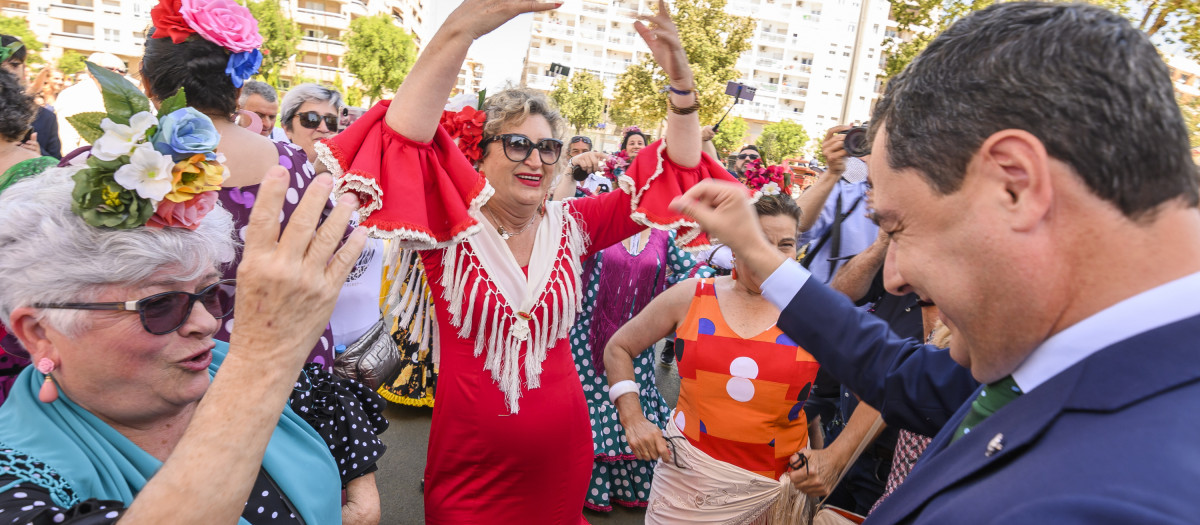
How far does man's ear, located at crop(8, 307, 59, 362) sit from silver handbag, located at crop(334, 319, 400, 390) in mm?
1528

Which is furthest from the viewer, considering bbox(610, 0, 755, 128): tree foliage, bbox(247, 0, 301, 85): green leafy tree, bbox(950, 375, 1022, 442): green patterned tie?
bbox(247, 0, 301, 85): green leafy tree

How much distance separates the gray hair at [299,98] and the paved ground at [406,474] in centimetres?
248

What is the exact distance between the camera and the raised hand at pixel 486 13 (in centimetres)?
188

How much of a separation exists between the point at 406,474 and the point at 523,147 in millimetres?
2562

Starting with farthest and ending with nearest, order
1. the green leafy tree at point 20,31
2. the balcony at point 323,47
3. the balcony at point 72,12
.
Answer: the balcony at point 323,47, the balcony at point 72,12, the green leafy tree at point 20,31

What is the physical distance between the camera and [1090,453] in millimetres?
823

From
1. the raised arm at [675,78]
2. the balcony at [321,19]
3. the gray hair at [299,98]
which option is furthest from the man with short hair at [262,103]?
the balcony at [321,19]

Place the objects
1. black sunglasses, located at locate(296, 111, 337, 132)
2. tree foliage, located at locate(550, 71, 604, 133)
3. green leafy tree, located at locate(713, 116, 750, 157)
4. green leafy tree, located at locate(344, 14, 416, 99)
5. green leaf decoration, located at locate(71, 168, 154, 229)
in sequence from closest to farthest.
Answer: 1. green leaf decoration, located at locate(71, 168, 154, 229)
2. black sunglasses, located at locate(296, 111, 337, 132)
3. green leafy tree, located at locate(344, 14, 416, 99)
4. tree foliage, located at locate(550, 71, 604, 133)
5. green leafy tree, located at locate(713, 116, 750, 157)

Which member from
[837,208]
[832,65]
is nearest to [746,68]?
[832,65]

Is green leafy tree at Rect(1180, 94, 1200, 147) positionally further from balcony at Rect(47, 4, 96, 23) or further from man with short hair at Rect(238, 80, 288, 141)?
balcony at Rect(47, 4, 96, 23)

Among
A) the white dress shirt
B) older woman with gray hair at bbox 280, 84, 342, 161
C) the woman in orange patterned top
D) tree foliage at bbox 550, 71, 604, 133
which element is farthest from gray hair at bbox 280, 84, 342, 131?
tree foliage at bbox 550, 71, 604, 133

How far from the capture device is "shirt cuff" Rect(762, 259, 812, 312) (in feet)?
5.57

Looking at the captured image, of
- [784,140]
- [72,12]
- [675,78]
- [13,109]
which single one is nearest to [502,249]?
[675,78]

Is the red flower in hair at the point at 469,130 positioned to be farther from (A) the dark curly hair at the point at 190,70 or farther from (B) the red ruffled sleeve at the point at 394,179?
(A) the dark curly hair at the point at 190,70
